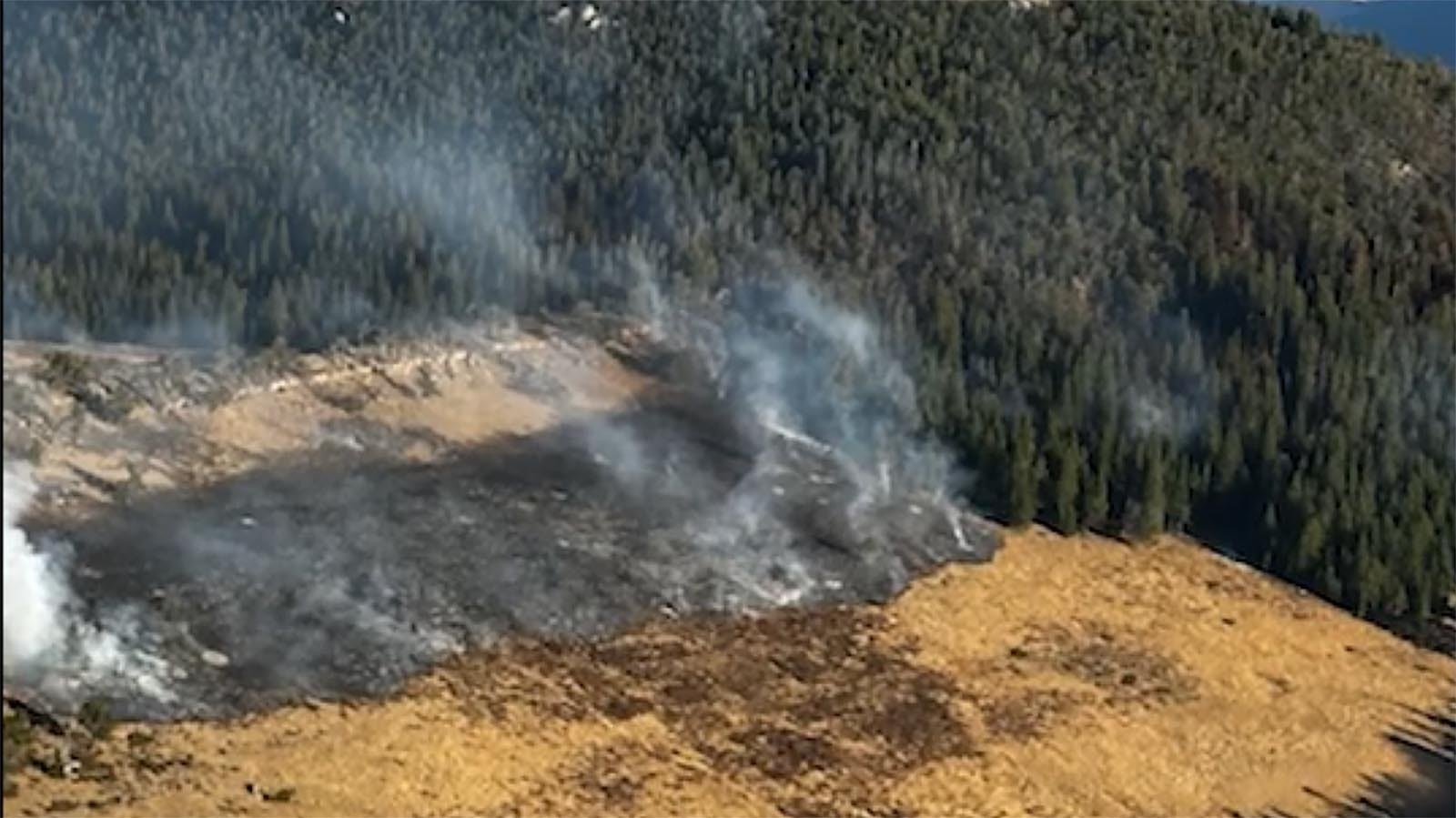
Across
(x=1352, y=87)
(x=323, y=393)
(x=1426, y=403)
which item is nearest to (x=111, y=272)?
(x=323, y=393)

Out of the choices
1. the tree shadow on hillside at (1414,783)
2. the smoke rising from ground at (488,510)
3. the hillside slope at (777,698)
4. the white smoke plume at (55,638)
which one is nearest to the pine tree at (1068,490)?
the hillside slope at (777,698)

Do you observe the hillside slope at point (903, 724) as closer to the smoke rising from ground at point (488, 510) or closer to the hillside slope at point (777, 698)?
the hillside slope at point (777, 698)

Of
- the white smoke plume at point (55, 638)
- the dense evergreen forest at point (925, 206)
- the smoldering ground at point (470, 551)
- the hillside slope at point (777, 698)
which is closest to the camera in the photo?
the white smoke plume at point (55, 638)

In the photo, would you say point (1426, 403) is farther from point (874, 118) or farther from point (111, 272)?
point (111, 272)

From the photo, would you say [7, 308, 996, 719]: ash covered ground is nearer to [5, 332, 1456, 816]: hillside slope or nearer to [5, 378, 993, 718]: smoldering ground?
[5, 378, 993, 718]: smoldering ground

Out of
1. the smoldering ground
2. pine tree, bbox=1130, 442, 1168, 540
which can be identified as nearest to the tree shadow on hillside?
pine tree, bbox=1130, 442, 1168, 540

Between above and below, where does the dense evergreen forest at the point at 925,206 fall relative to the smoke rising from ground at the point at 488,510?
above
